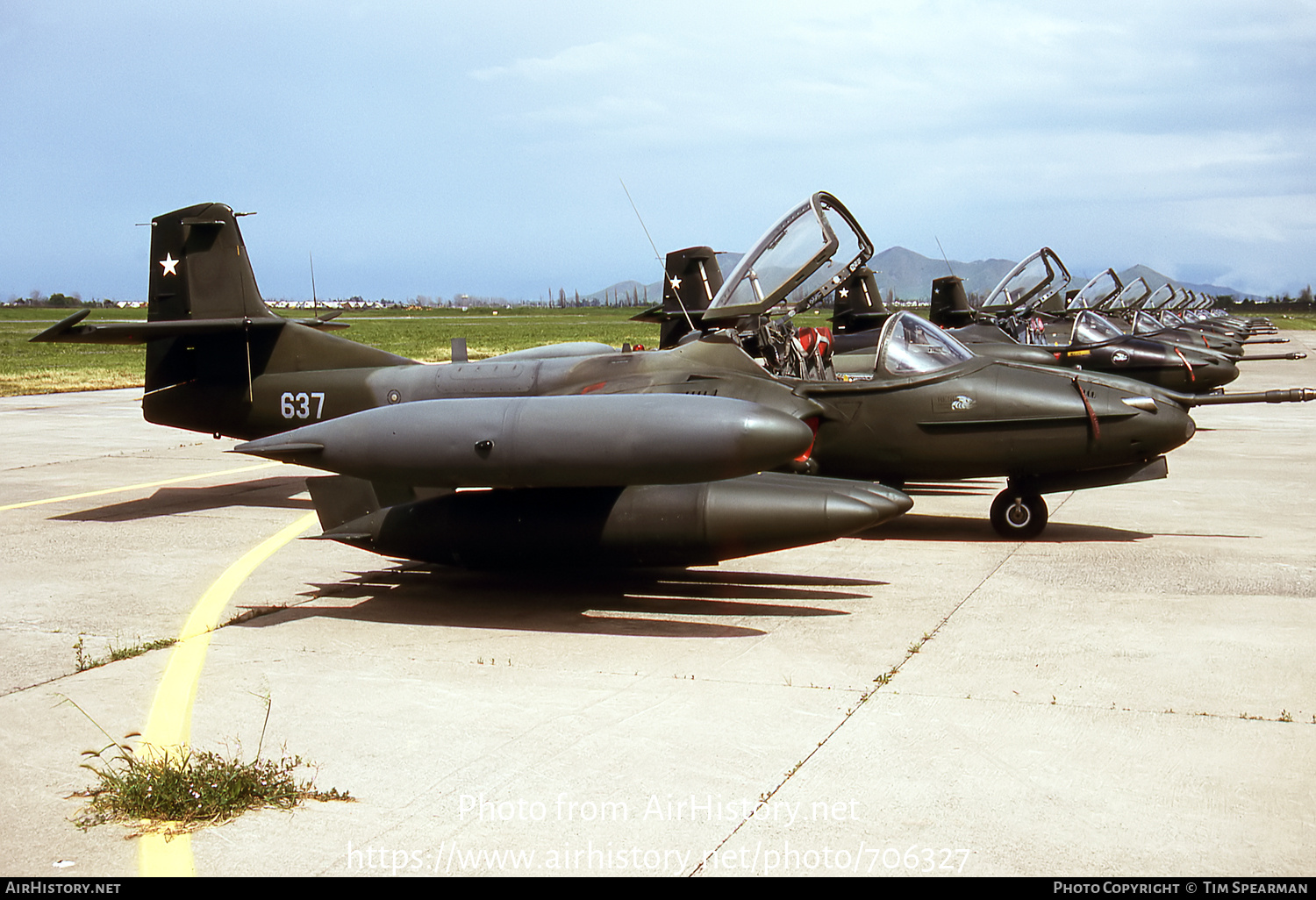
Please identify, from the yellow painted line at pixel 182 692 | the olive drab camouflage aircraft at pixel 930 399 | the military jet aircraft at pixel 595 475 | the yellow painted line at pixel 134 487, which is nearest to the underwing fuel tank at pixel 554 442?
the military jet aircraft at pixel 595 475

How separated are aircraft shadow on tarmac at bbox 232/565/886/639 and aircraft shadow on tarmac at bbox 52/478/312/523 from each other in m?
3.58

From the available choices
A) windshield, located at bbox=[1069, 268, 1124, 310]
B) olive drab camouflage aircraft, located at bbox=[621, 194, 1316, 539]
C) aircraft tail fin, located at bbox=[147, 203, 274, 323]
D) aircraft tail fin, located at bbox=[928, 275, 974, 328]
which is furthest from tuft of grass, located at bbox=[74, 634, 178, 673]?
windshield, located at bbox=[1069, 268, 1124, 310]

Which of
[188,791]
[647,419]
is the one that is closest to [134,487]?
[647,419]

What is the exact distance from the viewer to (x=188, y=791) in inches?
167

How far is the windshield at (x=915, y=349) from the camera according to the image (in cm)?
954

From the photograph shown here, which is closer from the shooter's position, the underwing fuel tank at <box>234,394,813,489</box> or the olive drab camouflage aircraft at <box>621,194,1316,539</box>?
the underwing fuel tank at <box>234,394,813,489</box>

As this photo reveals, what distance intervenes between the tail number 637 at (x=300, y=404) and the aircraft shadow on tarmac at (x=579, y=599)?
3130 millimetres

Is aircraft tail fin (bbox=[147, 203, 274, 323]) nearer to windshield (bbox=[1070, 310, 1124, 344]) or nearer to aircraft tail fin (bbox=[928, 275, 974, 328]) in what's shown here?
windshield (bbox=[1070, 310, 1124, 344])

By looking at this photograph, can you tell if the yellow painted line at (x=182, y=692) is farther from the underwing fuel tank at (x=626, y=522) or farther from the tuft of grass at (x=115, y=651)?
the underwing fuel tank at (x=626, y=522)

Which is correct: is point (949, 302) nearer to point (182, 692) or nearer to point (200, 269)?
point (200, 269)

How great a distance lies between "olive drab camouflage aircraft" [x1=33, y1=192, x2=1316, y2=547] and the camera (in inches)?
271

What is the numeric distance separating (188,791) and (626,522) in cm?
349

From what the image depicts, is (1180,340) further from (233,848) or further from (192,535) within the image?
(233,848)
